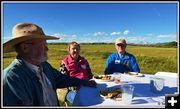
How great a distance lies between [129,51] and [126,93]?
180 cm

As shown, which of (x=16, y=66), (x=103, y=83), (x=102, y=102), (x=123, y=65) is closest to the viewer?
(x=16, y=66)

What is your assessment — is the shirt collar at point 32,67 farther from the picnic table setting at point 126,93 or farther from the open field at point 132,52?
the open field at point 132,52

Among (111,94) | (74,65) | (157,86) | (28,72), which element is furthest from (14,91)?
(74,65)

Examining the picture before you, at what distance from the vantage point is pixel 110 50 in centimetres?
411

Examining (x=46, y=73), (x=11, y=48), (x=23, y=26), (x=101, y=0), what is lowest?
(x=46, y=73)

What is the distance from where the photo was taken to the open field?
12.3 ft

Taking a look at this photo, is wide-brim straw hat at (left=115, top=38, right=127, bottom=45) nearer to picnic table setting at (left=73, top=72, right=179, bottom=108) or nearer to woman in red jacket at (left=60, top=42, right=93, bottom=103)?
woman in red jacket at (left=60, top=42, right=93, bottom=103)

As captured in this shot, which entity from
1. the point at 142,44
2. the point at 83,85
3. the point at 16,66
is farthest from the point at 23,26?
the point at 142,44

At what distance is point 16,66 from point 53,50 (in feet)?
4.84

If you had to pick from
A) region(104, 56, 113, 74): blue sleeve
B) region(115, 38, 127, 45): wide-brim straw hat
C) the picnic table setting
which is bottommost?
the picnic table setting

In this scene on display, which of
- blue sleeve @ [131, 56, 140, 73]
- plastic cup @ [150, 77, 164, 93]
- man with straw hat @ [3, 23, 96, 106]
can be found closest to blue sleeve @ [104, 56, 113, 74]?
blue sleeve @ [131, 56, 140, 73]

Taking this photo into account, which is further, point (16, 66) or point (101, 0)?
point (101, 0)

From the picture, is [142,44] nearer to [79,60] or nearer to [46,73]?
[79,60]

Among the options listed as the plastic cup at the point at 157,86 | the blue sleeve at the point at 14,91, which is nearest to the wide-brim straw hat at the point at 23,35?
the blue sleeve at the point at 14,91
